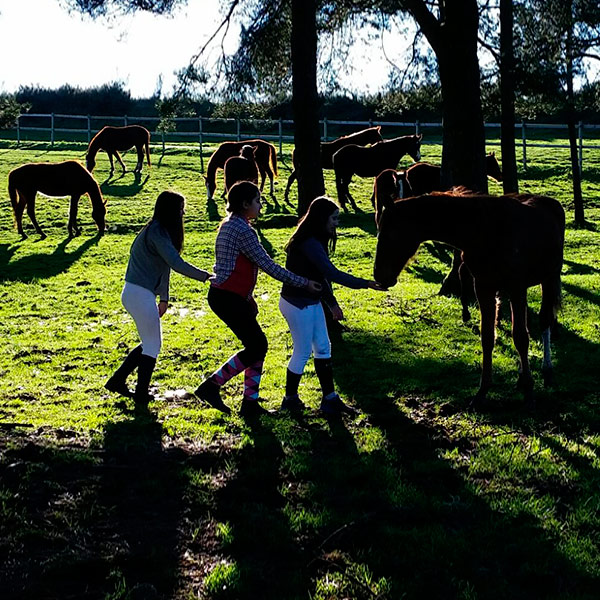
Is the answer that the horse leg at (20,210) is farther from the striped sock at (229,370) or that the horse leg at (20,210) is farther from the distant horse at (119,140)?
the striped sock at (229,370)

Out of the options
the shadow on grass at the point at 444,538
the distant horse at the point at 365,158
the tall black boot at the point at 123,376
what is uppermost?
the distant horse at the point at 365,158

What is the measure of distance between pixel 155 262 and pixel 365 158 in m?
16.1

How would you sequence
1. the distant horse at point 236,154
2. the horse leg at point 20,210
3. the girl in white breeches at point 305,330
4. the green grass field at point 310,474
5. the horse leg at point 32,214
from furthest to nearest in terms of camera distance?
1. the distant horse at point 236,154
2. the horse leg at point 32,214
3. the horse leg at point 20,210
4. the girl in white breeches at point 305,330
5. the green grass field at point 310,474

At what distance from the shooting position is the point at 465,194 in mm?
6617

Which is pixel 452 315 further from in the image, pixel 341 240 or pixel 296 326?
pixel 341 240

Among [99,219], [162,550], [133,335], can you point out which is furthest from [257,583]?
[99,219]

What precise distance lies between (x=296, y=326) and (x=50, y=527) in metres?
2.61

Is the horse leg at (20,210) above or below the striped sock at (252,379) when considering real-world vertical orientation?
above

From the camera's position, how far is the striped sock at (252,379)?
21.2 feet

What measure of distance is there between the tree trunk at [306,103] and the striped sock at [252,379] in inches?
146

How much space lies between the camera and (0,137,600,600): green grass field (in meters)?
3.86

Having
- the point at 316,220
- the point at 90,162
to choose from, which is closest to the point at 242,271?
the point at 316,220

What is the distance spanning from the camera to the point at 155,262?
6715 millimetres

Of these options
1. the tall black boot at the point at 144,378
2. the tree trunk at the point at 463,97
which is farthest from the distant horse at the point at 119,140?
the tall black boot at the point at 144,378
